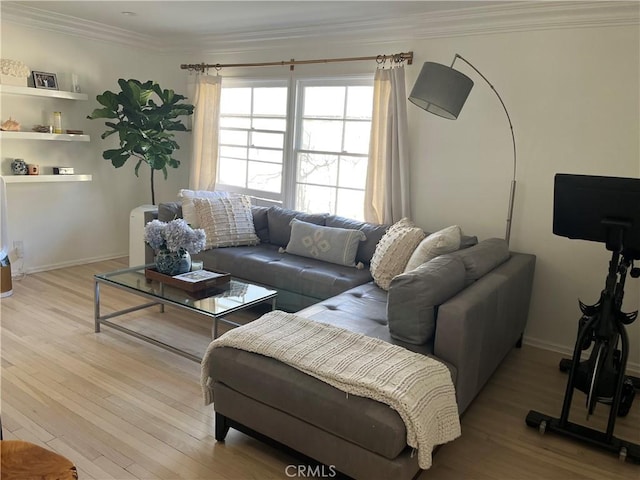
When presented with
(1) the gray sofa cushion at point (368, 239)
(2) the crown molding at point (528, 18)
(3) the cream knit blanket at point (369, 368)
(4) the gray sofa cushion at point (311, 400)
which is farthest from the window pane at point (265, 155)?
(4) the gray sofa cushion at point (311, 400)

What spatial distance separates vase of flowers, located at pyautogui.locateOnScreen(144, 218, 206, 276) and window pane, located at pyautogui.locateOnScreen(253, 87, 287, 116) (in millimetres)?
2046

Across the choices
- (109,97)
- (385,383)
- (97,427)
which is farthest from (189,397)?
(109,97)

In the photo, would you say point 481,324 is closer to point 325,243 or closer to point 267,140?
point 325,243

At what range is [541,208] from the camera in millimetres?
3561

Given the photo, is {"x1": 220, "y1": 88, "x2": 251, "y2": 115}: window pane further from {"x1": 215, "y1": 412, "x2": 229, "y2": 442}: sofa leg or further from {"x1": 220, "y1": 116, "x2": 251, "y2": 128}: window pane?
{"x1": 215, "y1": 412, "x2": 229, "y2": 442}: sofa leg

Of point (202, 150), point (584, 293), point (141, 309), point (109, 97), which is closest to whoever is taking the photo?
point (584, 293)

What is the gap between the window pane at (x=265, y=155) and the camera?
16.3 feet

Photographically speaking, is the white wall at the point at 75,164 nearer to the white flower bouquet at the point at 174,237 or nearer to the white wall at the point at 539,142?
the white flower bouquet at the point at 174,237

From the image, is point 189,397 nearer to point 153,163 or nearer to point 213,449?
point 213,449

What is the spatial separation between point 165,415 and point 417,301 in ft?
4.60

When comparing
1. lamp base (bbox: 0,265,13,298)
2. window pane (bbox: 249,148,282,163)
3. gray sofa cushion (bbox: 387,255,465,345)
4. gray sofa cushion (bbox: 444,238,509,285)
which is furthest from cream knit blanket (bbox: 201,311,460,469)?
window pane (bbox: 249,148,282,163)

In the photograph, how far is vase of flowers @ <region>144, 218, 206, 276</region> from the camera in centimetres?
324

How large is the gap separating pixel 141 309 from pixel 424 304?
2.55 meters

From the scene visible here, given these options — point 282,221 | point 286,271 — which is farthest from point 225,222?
point 286,271
